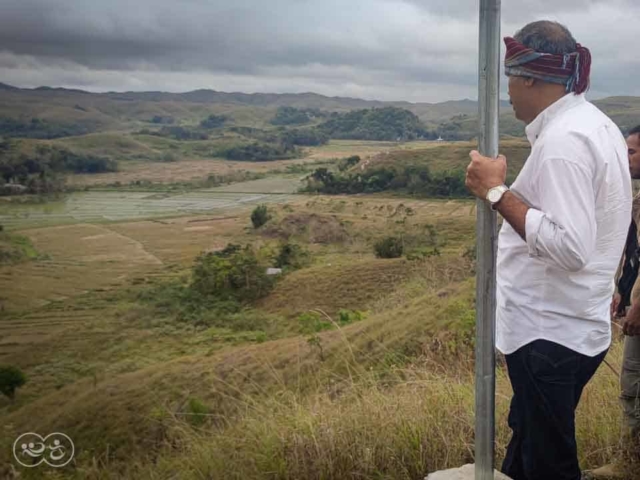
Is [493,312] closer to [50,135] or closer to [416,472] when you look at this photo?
[416,472]

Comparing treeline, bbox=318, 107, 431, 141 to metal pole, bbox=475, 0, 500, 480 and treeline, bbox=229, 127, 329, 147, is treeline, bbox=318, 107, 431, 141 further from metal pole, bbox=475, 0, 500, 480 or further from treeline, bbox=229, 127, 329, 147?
metal pole, bbox=475, 0, 500, 480

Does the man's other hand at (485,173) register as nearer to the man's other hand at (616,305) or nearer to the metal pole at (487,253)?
the metal pole at (487,253)

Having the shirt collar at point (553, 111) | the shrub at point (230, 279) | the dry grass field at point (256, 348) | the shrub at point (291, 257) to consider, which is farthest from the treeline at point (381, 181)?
the shirt collar at point (553, 111)

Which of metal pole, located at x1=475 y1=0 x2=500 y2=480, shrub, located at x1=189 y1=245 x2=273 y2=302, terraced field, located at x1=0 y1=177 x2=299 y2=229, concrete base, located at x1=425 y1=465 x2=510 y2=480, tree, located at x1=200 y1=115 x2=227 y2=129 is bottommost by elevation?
shrub, located at x1=189 y1=245 x2=273 y2=302

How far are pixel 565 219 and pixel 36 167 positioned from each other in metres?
23.8

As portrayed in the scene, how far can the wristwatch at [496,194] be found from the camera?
1268 millimetres

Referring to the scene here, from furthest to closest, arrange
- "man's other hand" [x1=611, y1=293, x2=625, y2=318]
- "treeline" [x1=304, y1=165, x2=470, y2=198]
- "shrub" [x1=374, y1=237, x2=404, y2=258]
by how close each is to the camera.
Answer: "treeline" [x1=304, y1=165, x2=470, y2=198] → "shrub" [x1=374, y1=237, x2=404, y2=258] → "man's other hand" [x1=611, y1=293, x2=625, y2=318]

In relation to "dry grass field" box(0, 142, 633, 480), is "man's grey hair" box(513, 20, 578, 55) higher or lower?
higher

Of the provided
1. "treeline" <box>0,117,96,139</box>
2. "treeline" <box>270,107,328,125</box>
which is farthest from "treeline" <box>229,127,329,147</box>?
"treeline" <box>0,117,96,139</box>

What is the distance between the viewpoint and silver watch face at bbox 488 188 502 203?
127 cm

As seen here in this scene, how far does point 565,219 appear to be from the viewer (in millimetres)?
1200

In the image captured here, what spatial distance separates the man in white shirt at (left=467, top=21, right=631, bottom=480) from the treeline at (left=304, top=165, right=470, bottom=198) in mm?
36886

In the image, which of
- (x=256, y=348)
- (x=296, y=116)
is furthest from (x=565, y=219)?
(x=296, y=116)

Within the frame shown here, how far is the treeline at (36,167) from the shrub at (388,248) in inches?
577
